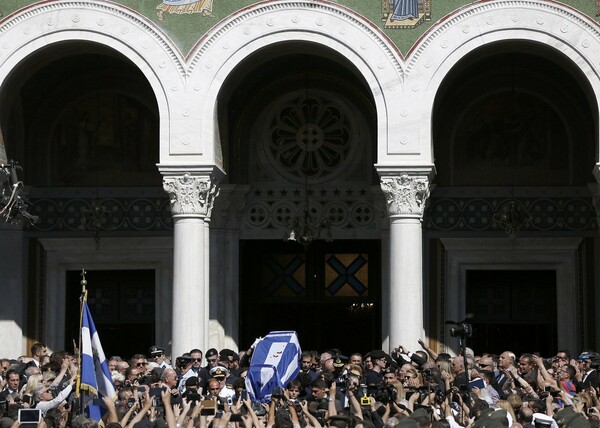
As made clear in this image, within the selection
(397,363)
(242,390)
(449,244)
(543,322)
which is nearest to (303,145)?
(449,244)

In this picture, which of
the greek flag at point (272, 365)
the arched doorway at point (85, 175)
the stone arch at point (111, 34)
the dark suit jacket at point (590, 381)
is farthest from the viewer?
the arched doorway at point (85, 175)

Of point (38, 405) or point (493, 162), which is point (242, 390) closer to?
point (38, 405)

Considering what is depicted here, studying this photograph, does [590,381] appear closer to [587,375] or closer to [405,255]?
[587,375]

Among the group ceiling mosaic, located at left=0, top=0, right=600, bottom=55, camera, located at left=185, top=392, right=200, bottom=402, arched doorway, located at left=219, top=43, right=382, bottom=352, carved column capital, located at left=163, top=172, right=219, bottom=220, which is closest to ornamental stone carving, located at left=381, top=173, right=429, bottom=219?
ceiling mosaic, located at left=0, top=0, right=600, bottom=55

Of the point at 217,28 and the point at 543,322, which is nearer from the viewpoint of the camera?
the point at 217,28

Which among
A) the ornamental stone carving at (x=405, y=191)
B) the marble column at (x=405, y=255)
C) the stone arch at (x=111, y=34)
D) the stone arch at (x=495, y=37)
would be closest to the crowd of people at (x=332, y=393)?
the marble column at (x=405, y=255)

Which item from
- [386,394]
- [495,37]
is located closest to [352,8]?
[495,37]

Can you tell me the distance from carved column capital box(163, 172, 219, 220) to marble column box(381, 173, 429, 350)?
2.96 m

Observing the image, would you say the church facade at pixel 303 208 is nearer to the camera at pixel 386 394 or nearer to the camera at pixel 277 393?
the camera at pixel 386 394

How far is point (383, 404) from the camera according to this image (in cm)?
1834

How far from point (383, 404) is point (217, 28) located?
30.9ft

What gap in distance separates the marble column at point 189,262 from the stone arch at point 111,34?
52.8 inches

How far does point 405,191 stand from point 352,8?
315 centimetres

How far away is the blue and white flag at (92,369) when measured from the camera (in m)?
18.2
